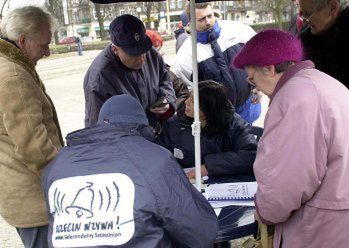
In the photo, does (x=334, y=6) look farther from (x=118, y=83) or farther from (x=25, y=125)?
(x=25, y=125)

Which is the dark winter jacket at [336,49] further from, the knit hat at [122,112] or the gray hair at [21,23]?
the gray hair at [21,23]

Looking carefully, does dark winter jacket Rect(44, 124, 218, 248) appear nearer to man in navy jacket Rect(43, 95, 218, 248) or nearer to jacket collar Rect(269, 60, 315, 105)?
man in navy jacket Rect(43, 95, 218, 248)

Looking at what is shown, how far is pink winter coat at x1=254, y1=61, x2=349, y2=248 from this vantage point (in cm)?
149

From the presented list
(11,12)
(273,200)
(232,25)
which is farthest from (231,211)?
(232,25)

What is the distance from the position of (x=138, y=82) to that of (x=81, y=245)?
150cm

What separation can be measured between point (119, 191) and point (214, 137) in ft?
4.29

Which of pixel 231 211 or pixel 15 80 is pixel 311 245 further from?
pixel 15 80

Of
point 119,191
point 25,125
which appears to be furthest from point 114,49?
point 119,191

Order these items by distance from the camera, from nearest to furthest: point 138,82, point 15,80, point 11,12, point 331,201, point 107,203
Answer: point 107,203, point 331,201, point 15,80, point 11,12, point 138,82

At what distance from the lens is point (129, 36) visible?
2578 mm

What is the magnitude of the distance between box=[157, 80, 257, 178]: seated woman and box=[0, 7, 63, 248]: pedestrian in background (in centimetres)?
79

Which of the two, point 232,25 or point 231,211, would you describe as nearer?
point 231,211

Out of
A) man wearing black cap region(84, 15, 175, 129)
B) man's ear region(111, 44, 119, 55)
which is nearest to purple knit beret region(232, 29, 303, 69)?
man wearing black cap region(84, 15, 175, 129)

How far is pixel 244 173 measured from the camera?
253 centimetres
